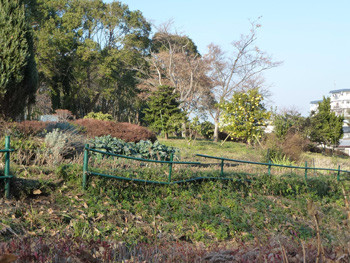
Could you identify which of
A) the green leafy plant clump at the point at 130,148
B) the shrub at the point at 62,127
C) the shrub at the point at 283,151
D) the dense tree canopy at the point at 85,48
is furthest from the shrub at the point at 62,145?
the dense tree canopy at the point at 85,48

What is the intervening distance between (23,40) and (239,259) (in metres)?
9.27

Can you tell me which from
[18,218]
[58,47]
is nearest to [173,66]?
[58,47]

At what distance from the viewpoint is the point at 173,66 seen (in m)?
29.5

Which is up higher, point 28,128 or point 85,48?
point 85,48

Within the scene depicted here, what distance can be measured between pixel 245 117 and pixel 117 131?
817 centimetres

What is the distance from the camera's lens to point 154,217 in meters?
6.15

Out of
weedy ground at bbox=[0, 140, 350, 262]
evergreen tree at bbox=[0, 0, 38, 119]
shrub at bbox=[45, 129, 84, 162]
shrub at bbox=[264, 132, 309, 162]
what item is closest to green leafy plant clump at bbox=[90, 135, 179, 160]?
shrub at bbox=[45, 129, 84, 162]

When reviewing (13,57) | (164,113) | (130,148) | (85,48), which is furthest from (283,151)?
(85,48)

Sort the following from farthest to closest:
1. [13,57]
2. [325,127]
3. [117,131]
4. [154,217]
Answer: [325,127] → [117,131] → [13,57] → [154,217]

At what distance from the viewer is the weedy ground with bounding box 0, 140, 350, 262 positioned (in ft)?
12.6

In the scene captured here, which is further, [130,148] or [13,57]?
[13,57]

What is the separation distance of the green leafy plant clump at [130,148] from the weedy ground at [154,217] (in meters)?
0.90

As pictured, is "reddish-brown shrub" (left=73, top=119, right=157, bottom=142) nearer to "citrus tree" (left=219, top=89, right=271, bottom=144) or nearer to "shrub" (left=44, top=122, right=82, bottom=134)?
"shrub" (left=44, top=122, right=82, bottom=134)

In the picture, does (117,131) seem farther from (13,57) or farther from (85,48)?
(85,48)
